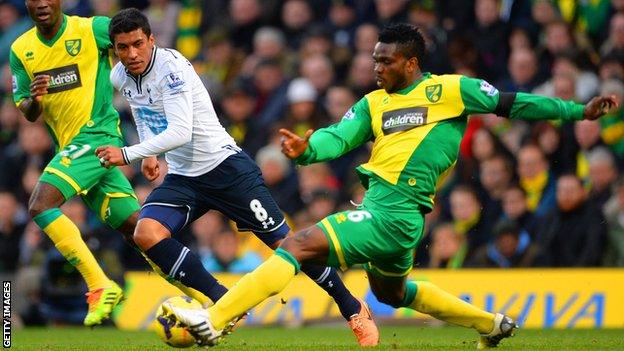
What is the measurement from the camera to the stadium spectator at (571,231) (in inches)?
559

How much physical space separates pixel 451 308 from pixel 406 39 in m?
2.01

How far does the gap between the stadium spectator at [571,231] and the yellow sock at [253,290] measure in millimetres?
5999

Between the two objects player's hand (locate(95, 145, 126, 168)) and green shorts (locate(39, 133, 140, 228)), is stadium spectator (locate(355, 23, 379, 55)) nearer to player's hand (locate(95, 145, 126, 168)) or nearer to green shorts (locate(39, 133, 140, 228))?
green shorts (locate(39, 133, 140, 228))

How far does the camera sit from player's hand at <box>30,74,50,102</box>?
11.1 metres

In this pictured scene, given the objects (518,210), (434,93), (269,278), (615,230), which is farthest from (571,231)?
(269,278)

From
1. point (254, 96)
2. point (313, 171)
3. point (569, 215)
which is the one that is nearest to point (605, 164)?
point (569, 215)

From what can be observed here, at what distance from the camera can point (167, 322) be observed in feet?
30.0

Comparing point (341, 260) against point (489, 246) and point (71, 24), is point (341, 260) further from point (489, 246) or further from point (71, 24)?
point (489, 246)

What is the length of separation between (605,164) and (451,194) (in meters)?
1.81

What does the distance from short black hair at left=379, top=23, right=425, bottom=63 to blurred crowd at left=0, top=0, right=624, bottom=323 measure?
4995mm

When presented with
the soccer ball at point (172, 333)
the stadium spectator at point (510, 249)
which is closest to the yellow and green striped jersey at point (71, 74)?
the soccer ball at point (172, 333)

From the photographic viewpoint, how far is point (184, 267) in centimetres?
1043

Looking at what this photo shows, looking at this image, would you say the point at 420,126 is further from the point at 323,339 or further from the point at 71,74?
the point at 71,74

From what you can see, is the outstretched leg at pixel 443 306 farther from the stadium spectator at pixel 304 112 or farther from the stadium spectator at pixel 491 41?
the stadium spectator at pixel 491 41
